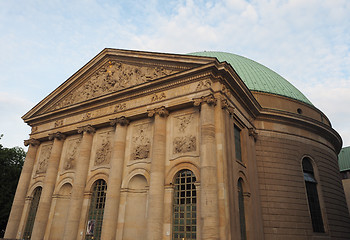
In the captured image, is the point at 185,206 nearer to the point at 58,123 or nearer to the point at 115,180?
the point at 115,180

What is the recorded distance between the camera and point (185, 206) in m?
15.8

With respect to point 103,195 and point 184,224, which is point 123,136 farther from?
point 184,224

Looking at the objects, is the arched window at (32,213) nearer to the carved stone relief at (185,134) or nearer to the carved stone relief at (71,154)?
the carved stone relief at (71,154)

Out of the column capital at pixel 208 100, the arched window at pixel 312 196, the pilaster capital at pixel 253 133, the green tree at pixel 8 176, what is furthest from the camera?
the green tree at pixel 8 176

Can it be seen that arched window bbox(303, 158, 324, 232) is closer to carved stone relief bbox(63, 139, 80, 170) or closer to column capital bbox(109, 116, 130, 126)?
column capital bbox(109, 116, 130, 126)

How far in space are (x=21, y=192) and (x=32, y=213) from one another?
2.25m

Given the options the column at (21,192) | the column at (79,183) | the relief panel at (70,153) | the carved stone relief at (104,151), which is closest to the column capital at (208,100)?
the carved stone relief at (104,151)

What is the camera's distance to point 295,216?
2081 centimetres

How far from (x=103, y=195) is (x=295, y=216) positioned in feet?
48.4

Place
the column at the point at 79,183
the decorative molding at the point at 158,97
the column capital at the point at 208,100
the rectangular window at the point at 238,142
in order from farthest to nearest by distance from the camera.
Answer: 1. the rectangular window at the point at 238,142
2. the column at the point at 79,183
3. the decorative molding at the point at 158,97
4. the column capital at the point at 208,100

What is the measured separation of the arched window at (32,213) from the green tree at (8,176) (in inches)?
401

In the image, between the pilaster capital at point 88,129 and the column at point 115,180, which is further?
the pilaster capital at point 88,129

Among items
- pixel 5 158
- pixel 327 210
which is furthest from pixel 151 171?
pixel 5 158

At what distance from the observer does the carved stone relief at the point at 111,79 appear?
20031mm
